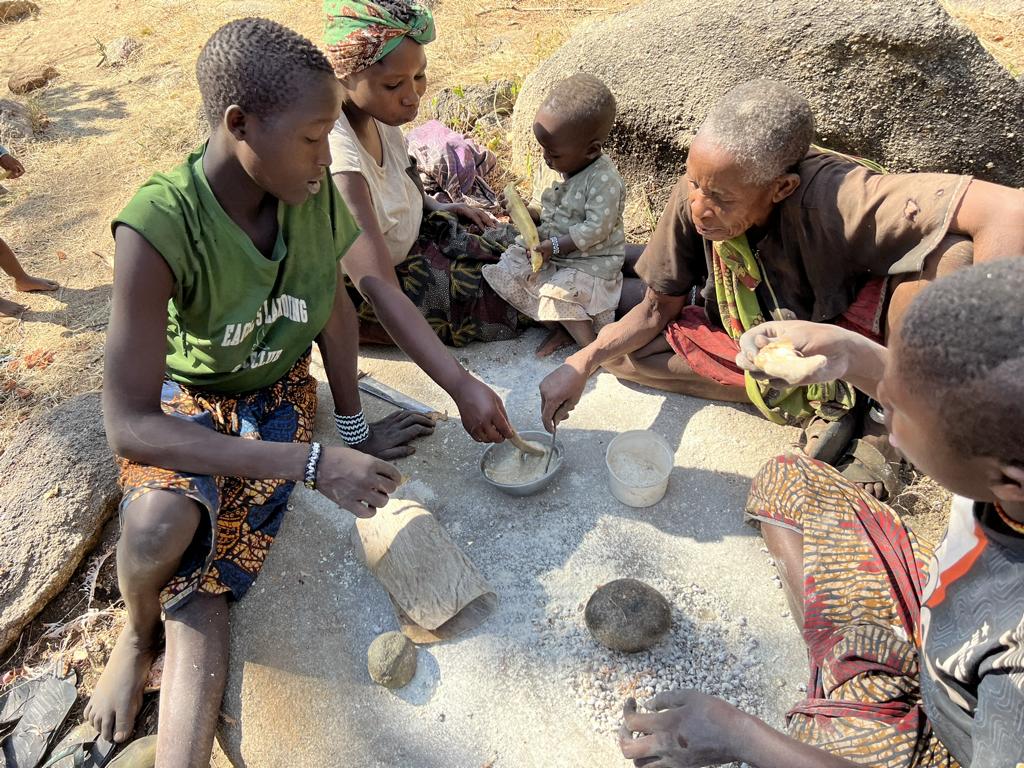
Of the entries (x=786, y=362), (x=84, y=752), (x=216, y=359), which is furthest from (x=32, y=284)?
(x=786, y=362)

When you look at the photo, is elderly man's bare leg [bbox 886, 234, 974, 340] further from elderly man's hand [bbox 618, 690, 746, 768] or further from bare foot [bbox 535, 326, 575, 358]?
bare foot [bbox 535, 326, 575, 358]

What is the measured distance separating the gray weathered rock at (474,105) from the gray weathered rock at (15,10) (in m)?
6.50

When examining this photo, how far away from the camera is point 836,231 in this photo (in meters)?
2.03

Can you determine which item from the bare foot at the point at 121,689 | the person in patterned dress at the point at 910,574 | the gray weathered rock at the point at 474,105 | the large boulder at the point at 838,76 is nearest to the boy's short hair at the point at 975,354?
the person in patterned dress at the point at 910,574

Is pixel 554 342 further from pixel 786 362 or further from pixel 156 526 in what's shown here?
pixel 156 526

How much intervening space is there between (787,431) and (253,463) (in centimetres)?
176

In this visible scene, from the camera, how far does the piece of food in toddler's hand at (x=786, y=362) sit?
5.19ft

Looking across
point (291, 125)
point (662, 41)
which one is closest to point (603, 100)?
point (662, 41)

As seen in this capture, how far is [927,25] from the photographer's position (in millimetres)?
2785

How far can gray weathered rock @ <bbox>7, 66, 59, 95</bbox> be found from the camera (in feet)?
21.5

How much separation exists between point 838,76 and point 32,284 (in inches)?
163

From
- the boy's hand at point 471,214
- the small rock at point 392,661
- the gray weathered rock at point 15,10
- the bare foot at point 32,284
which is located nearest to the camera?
the small rock at point 392,661

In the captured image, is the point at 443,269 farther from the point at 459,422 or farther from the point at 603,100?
the point at 603,100

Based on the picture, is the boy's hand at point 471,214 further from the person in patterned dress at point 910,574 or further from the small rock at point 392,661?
the small rock at point 392,661
